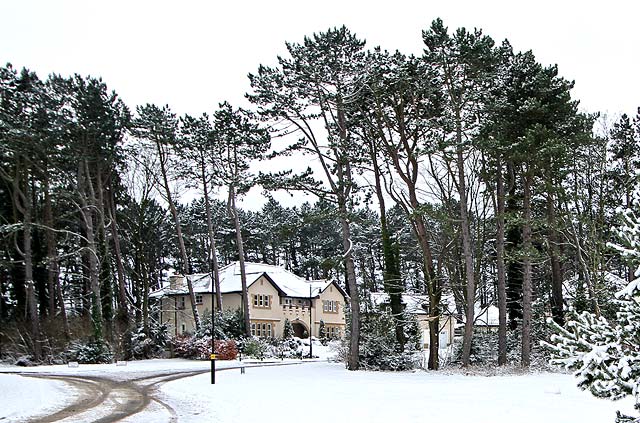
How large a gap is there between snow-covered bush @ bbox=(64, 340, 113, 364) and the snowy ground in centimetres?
1370

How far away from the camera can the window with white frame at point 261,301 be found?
5830cm

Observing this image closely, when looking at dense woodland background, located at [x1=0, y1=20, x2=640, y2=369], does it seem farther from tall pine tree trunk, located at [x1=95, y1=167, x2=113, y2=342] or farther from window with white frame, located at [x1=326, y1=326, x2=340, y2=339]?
window with white frame, located at [x1=326, y1=326, x2=340, y2=339]

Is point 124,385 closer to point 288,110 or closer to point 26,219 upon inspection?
point 288,110

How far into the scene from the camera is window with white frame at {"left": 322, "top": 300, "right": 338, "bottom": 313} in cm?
6450

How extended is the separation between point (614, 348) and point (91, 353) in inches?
1316

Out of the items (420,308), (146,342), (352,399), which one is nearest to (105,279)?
(146,342)

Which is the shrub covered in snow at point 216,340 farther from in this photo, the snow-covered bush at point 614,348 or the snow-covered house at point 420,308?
the snow-covered bush at point 614,348

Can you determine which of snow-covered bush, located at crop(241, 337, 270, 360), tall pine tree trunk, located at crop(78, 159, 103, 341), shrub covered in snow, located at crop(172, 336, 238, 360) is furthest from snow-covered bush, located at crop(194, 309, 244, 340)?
tall pine tree trunk, located at crop(78, 159, 103, 341)

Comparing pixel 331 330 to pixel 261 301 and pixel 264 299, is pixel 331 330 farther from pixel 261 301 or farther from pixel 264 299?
pixel 261 301

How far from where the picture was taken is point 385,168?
28328 millimetres

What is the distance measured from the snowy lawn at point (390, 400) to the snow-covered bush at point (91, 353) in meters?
14.8

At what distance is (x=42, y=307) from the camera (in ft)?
146

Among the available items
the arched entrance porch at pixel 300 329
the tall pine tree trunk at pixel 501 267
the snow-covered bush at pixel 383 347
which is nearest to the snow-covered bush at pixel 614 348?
the tall pine tree trunk at pixel 501 267

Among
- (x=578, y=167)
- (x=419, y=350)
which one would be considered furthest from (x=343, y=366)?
(x=578, y=167)
